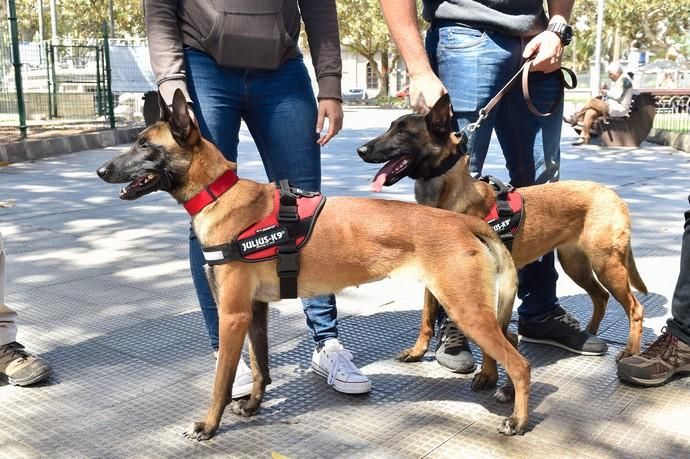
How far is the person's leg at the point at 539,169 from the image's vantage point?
3705 mm

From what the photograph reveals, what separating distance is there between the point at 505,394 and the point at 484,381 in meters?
0.15

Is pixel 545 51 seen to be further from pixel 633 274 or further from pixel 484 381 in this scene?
pixel 484 381

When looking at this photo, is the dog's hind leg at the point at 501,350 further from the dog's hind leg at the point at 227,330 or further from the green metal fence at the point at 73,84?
the green metal fence at the point at 73,84

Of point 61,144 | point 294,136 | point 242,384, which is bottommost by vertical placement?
point 242,384

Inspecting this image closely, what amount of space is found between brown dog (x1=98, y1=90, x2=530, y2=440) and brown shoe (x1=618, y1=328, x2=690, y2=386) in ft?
2.53

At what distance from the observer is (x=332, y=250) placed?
2873 mm

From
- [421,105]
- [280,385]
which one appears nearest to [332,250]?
[280,385]

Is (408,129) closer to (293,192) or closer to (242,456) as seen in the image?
(293,192)

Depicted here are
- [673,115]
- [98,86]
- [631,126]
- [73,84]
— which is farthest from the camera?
[673,115]

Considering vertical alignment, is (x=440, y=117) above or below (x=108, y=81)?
below

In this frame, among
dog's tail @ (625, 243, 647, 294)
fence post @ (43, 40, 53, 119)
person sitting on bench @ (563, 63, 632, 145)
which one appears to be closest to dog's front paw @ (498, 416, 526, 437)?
dog's tail @ (625, 243, 647, 294)

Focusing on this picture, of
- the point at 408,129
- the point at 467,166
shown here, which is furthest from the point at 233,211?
the point at 467,166

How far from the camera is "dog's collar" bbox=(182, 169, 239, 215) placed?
2.83 m

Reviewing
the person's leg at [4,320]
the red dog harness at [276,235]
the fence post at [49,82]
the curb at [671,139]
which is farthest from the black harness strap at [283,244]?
the fence post at [49,82]
